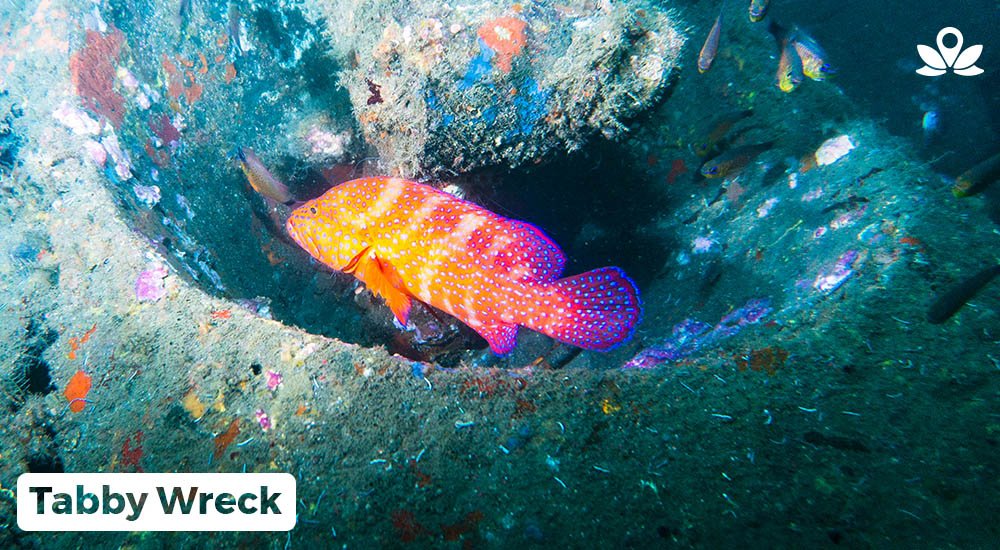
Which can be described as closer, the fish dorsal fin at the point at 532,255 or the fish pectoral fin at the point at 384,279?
the fish dorsal fin at the point at 532,255

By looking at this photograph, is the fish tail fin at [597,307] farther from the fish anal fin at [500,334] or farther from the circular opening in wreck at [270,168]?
the circular opening in wreck at [270,168]

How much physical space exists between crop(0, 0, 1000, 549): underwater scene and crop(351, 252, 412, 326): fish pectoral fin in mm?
23

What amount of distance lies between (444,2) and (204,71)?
321cm

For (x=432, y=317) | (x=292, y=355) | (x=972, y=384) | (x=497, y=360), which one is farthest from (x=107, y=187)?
(x=972, y=384)

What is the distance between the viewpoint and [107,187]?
3174 millimetres

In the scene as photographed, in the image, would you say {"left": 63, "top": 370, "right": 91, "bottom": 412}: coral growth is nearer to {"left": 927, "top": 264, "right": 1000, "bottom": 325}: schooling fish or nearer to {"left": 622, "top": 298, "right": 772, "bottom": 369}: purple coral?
{"left": 622, "top": 298, "right": 772, "bottom": 369}: purple coral

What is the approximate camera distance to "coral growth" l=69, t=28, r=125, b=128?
11.7 ft

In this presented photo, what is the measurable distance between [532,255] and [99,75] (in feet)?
15.0

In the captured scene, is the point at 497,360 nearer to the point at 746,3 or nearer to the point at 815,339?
the point at 815,339

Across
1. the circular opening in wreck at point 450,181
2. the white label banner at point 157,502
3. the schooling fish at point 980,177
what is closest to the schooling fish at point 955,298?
the circular opening in wreck at point 450,181

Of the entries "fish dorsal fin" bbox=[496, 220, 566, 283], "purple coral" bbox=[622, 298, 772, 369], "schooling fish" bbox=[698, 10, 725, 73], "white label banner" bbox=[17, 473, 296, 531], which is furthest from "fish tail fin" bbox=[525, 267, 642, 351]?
"schooling fish" bbox=[698, 10, 725, 73]

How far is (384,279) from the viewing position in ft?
12.8

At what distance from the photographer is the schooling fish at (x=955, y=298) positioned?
7.97 feet

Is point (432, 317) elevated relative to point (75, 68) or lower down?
lower down
